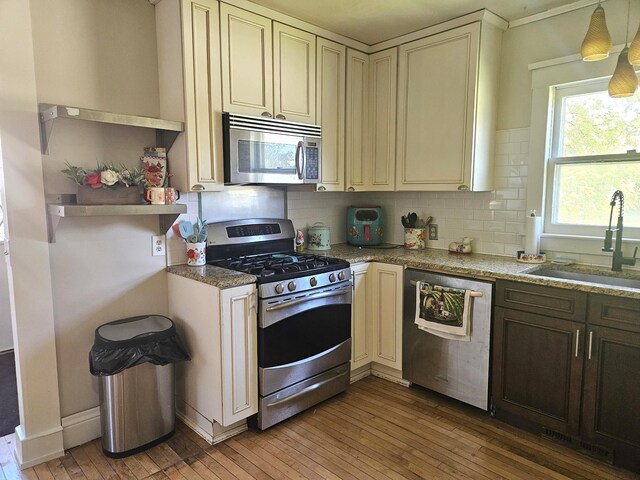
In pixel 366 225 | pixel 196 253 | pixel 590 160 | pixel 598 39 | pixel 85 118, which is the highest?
pixel 598 39

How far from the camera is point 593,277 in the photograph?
8.17 ft

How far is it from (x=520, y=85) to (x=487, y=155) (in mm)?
495

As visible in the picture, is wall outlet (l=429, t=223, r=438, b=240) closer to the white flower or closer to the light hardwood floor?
the light hardwood floor

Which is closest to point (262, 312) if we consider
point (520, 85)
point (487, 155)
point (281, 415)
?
point (281, 415)

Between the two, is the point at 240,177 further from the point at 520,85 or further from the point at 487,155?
the point at 520,85

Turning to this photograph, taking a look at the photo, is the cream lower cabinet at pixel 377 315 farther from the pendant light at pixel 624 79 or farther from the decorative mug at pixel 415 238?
the pendant light at pixel 624 79

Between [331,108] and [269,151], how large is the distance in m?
0.70

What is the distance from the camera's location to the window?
2.47 meters

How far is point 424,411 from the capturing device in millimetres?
2629

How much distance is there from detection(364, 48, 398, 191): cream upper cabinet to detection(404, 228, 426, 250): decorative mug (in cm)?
37

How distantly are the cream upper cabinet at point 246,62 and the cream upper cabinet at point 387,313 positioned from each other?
4.25 feet

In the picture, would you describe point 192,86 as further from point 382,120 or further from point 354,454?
point 354,454

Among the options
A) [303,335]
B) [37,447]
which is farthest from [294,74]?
[37,447]

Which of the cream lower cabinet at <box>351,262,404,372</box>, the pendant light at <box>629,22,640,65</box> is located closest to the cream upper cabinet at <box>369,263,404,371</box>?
the cream lower cabinet at <box>351,262,404,372</box>
